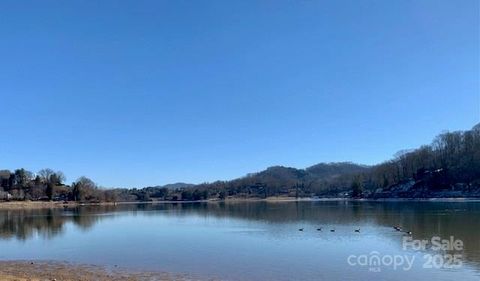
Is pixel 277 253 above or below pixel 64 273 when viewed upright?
below

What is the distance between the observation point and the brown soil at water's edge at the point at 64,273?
23.4 m

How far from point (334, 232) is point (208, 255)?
19.2m

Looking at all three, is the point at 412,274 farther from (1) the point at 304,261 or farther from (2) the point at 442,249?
(2) the point at 442,249

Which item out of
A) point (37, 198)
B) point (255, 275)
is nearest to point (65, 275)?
point (255, 275)

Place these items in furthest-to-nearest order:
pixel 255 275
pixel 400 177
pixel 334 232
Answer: pixel 400 177, pixel 334 232, pixel 255 275

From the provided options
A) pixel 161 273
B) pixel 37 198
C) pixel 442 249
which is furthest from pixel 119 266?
pixel 37 198

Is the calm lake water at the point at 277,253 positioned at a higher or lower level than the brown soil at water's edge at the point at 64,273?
lower

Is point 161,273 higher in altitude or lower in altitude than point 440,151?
lower

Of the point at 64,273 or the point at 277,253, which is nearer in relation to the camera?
the point at 64,273

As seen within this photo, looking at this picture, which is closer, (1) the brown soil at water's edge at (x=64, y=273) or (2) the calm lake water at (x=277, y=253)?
(1) the brown soil at water's edge at (x=64, y=273)

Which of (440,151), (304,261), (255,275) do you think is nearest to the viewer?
(255,275)

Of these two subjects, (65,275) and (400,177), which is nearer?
(65,275)

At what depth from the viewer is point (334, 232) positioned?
47.6m

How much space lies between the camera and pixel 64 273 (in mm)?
25594
